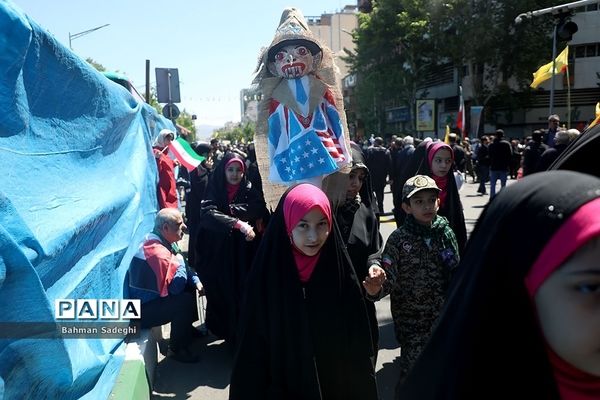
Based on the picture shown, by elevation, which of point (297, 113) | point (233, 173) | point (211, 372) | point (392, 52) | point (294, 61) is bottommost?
point (211, 372)

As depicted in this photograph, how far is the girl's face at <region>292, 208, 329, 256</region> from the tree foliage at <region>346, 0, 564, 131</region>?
27.6 metres

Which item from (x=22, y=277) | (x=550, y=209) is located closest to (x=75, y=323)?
(x=22, y=277)

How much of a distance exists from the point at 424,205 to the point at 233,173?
6.36 feet

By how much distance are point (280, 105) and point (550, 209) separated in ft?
10.2

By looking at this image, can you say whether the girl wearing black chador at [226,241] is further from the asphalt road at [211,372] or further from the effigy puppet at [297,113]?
the effigy puppet at [297,113]

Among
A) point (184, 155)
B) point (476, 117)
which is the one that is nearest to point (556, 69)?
point (476, 117)

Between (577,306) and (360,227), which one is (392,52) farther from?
(577,306)

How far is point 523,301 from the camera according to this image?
108cm

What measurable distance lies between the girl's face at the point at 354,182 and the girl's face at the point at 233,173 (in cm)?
121

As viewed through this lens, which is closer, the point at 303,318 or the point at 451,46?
the point at 303,318

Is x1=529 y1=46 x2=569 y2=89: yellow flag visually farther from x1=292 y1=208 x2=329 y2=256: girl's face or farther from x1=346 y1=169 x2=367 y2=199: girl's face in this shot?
x1=292 y1=208 x2=329 y2=256: girl's face

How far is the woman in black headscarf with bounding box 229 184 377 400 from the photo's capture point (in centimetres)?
226

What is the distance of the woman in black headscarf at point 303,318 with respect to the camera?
226 centimetres
